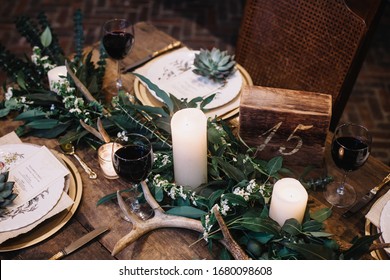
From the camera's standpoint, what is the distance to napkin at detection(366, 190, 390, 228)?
1056 millimetres

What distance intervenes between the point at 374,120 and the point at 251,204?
1.86 metres

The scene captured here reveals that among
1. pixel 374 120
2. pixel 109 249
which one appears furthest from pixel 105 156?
pixel 374 120

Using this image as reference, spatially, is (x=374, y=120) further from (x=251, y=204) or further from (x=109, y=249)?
(x=109, y=249)

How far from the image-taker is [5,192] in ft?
3.55

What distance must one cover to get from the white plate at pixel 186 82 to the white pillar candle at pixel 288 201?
1.43 ft

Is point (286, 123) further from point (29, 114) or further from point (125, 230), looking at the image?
point (29, 114)

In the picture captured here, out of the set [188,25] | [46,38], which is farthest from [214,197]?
[188,25]

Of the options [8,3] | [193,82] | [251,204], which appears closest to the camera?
[251,204]

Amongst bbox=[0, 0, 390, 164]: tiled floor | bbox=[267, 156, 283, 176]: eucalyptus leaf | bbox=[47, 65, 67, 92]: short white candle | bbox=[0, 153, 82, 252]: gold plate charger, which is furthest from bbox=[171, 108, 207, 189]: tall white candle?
bbox=[0, 0, 390, 164]: tiled floor

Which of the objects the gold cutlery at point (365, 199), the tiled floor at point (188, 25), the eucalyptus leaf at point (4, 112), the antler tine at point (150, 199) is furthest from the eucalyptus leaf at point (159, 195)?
the tiled floor at point (188, 25)

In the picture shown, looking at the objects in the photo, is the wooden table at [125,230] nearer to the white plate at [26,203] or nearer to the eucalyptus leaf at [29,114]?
the white plate at [26,203]

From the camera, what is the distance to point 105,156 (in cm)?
121

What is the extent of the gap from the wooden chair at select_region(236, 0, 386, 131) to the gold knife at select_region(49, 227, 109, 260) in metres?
0.96

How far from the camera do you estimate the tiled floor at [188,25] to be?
2866 millimetres
